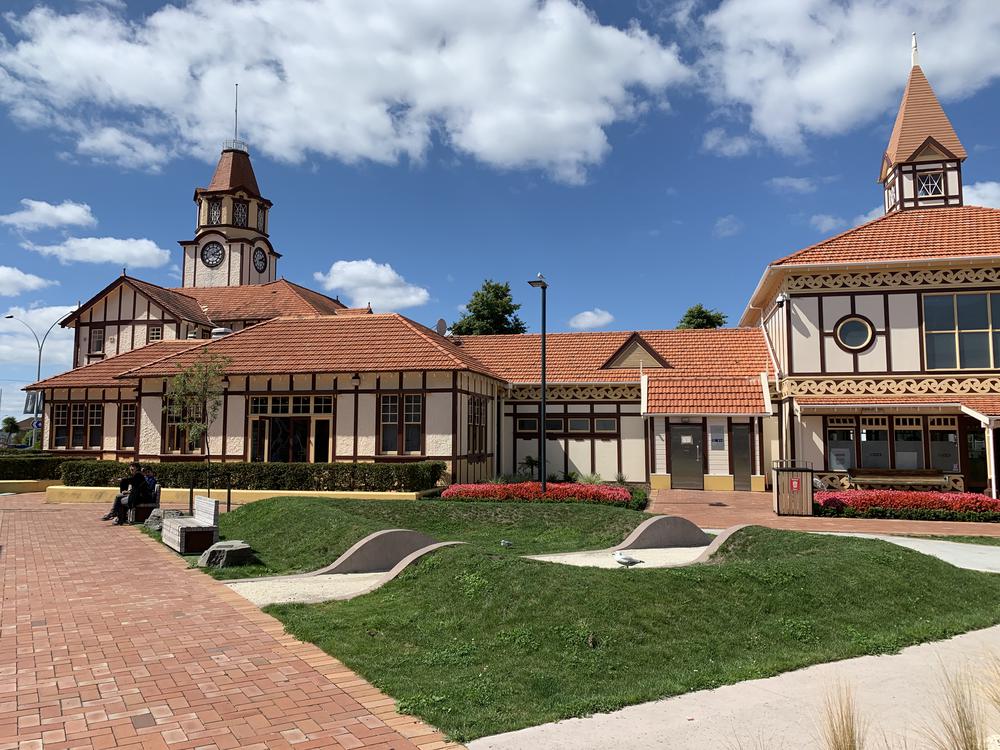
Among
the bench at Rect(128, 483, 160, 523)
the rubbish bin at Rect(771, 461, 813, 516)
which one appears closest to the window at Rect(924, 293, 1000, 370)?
the rubbish bin at Rect(771, 461, 813, 516)

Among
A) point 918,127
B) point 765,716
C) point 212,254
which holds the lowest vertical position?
point 765,716

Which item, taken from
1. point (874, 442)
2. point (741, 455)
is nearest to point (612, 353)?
point (741, 455)

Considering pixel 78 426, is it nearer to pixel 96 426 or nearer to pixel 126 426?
pixel 96 426

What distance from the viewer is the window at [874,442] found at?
837 inches

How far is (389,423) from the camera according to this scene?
22312 mm

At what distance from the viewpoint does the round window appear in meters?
21.2

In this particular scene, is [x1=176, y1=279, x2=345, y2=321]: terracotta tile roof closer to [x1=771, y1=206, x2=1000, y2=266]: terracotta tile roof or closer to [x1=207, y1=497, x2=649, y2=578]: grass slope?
[x1=207, y1=497, x2=649, y2=578]: grass slope

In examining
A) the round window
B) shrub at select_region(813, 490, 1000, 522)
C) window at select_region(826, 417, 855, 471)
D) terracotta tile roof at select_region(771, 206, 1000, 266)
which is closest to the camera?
shrub at select_region(813, 490, 1000, 522)

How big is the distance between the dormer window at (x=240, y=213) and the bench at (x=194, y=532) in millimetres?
38818

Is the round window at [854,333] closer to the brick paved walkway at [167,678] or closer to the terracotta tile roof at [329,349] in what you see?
the terracotta tile roof at [329,349]

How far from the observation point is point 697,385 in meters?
24.6

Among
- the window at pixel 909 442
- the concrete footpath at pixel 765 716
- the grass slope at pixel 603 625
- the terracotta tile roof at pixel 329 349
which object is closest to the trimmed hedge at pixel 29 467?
the terracotta tile roof at pixel 329 349

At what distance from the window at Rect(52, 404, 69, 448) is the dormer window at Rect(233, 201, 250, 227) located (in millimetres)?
21152

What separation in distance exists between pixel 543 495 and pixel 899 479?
10298 millimetres
